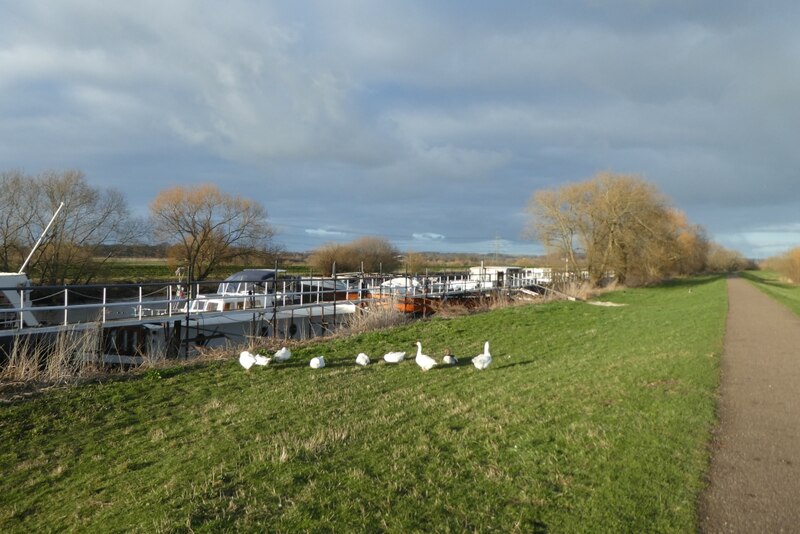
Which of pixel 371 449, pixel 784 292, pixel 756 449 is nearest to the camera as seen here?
pixel 756 449

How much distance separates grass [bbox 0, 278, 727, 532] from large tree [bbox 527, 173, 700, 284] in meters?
38.0

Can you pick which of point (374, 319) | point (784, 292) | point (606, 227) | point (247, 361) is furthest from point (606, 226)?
point (247, 361)

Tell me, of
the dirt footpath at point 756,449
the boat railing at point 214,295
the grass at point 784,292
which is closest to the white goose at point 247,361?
the boat railing at point 214,295

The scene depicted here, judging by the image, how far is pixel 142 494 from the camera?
173 inches

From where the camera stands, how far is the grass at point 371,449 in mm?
3721

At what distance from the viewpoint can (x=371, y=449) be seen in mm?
5082

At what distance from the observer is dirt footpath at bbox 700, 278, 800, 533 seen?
3639 mm

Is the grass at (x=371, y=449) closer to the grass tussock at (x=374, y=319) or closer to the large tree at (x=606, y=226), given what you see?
the grass tussock at (x=374, y=319)

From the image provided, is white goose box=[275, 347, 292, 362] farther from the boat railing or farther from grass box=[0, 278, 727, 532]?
the boat railing

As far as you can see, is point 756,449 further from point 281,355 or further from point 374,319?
point 374,319

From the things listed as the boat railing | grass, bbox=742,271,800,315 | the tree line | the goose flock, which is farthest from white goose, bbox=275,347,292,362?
the tree line

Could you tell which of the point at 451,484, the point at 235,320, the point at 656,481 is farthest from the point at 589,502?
the point at 235,320

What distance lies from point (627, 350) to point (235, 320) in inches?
503

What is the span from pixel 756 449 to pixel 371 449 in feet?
11.7
